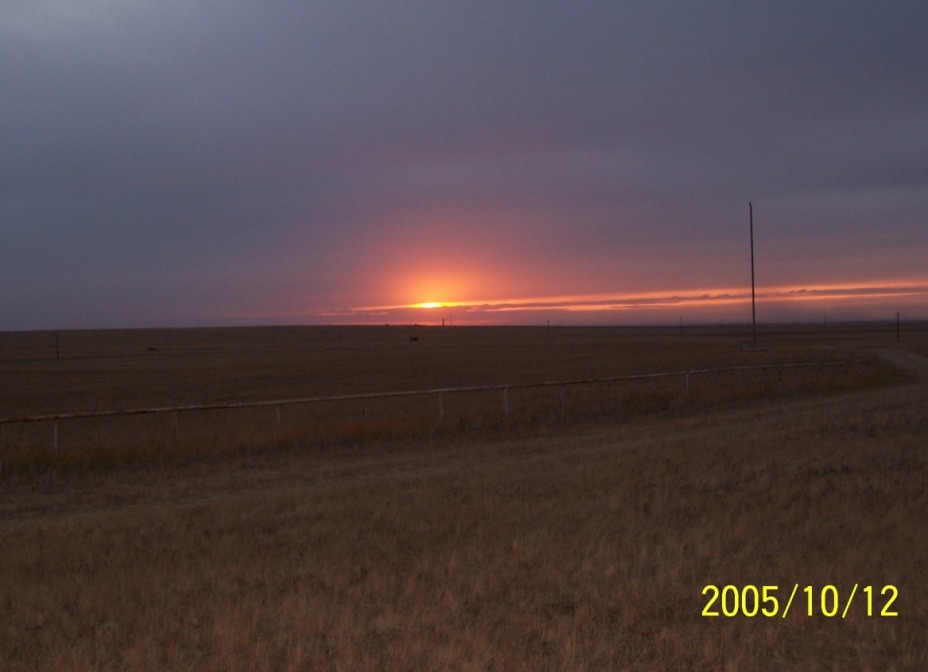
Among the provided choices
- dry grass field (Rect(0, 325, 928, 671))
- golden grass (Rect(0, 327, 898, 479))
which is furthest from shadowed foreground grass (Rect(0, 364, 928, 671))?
golden grass (Rect(0, 327, 898, 479))

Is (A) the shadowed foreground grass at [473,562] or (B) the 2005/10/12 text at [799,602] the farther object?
(B) the 2005/10/12 text at [799,602]

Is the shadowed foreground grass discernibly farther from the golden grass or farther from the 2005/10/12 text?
the golden grass

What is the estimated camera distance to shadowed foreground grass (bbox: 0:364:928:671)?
18.6 feet

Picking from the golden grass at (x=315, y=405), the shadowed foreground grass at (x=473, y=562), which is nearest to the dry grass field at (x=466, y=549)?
the shadowed foreground grass at (x=473, y=562)

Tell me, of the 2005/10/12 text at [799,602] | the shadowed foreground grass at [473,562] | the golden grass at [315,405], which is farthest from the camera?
the golden grass at [315,405]

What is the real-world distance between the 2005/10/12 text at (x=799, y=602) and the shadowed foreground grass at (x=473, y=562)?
0.08 meters

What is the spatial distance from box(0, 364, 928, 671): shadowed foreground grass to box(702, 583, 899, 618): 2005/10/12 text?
0.08 m

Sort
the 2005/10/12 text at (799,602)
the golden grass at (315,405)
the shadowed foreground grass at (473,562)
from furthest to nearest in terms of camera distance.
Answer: the golden grass at (315,405), the 2005/10/12 text at (799,602), the shadowed foreground grass at (473,562)

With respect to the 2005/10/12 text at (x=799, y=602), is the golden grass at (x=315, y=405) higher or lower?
lower

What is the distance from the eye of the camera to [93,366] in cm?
6197

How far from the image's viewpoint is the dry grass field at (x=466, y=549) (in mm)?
5738

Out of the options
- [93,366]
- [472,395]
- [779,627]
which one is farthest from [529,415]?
[93,366]

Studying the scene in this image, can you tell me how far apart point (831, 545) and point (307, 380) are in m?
38.2

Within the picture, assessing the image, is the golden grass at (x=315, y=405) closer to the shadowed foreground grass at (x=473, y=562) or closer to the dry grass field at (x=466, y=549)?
the dry grass field at (x=466, y=549)
